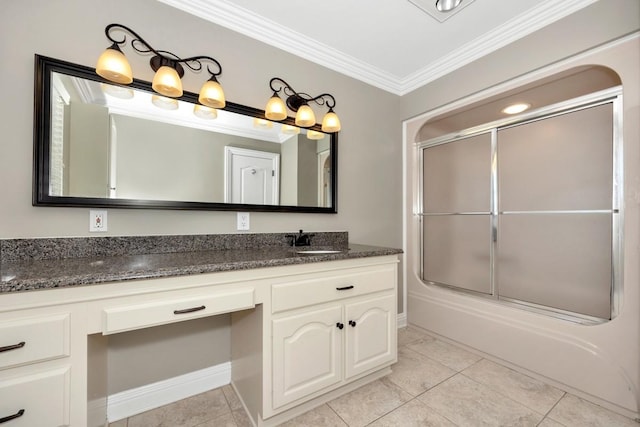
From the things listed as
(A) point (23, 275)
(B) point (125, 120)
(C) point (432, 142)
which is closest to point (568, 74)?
(C) point (432, 142)

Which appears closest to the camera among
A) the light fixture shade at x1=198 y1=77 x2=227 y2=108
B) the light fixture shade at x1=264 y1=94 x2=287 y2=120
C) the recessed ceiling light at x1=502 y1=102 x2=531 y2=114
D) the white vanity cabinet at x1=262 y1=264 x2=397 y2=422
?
the white vanity cabinet at x1=262 y1=264 x2=397 y2=422

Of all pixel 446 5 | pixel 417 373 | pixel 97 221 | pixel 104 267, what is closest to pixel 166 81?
pixel 97 221

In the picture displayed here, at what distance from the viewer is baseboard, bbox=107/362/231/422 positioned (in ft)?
4.78

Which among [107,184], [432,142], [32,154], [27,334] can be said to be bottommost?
[27,334]

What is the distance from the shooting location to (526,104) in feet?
6.88

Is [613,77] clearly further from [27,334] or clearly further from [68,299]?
[27,334]

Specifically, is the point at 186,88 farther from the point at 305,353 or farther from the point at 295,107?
the point at 305,353

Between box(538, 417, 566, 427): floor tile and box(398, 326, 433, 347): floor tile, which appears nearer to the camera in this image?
box(538, 417, 566, 427): floor tile

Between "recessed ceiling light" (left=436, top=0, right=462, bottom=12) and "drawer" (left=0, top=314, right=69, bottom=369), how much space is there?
2.48 meters

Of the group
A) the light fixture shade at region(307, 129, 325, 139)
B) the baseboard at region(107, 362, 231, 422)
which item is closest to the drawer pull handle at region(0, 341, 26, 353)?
the baseboard at region(107, 362, 231, 422)

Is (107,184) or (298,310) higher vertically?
(107,184)

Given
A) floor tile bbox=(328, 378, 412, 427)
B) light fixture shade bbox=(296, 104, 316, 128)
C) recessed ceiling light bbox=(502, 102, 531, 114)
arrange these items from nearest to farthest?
floor tile bbox=(328, 378, 412, 427)
light fixture shade bbox=(296, 104, 316, 128)
recessed ceiling light bbox=(502, 102, 531, 114)

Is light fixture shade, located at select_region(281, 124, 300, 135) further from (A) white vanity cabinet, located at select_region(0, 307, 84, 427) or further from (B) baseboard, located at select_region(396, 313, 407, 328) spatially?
(B) baseboard, located at select_region(396, 313, 407, 328)

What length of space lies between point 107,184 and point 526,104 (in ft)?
9.57
